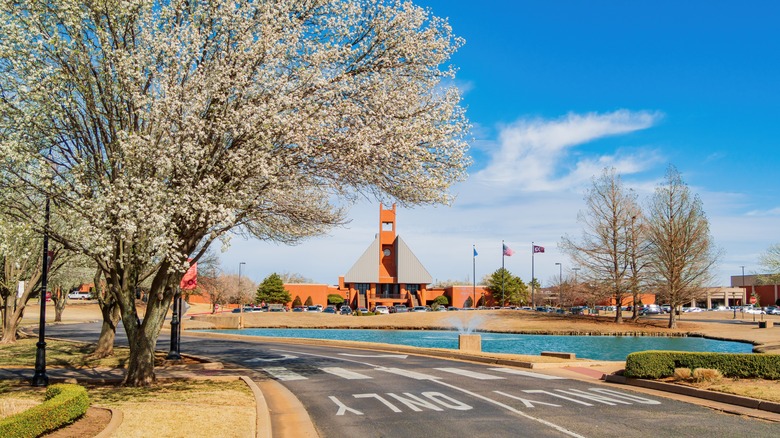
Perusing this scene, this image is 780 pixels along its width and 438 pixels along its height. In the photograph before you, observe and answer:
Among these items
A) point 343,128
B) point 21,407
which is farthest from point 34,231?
point 343,128

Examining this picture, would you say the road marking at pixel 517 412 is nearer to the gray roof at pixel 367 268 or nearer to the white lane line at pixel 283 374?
the white lane line at pixel 283 374

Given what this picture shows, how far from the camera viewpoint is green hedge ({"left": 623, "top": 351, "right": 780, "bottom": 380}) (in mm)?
16906

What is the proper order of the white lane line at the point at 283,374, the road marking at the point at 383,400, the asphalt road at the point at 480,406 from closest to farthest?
the asphalt road at the point at 480,406 → the road marking at the point at 383,400 → the white lane line at the point at 283,374

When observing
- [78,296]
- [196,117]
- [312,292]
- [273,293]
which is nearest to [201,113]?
[196,117]

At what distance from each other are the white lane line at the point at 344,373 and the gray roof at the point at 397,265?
8006cm

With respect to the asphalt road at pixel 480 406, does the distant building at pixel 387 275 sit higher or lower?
higher

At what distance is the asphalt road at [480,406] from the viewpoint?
1149 centimetres

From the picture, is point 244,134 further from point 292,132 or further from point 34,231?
point 34,231

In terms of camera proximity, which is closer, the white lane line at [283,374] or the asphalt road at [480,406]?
the asphalt road at [480,406]

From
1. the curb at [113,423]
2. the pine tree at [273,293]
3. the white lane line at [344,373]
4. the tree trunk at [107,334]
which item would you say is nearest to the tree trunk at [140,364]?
the curb at [113,423]

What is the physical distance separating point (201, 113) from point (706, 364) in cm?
1519

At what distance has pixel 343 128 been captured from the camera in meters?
16.4

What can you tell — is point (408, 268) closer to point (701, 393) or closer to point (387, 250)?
point (387, 250)

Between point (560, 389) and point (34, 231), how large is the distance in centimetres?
1422
